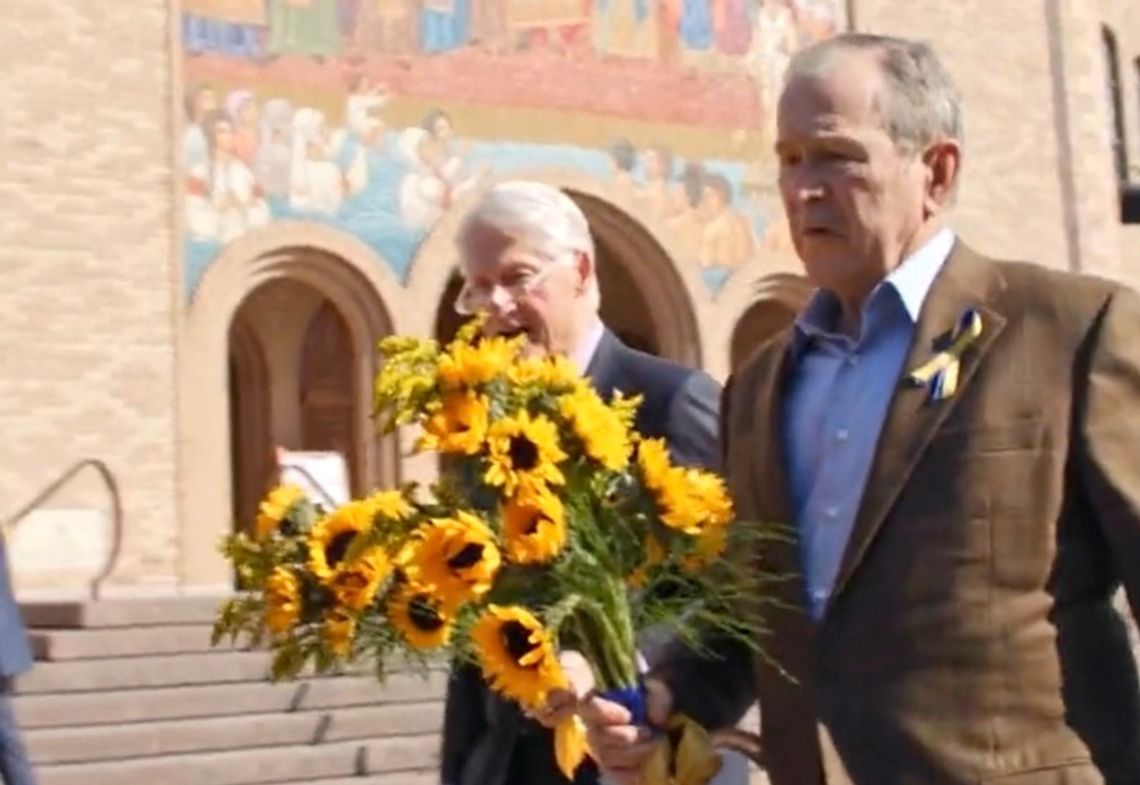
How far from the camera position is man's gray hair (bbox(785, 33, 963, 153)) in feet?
7.63

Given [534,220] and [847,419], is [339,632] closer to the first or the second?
[847,419]

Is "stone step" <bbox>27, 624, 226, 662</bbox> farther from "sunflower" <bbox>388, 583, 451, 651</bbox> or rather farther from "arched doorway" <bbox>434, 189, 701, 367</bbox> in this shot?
"sunflower" <bbox>388, 583, 451, 651</bbox>

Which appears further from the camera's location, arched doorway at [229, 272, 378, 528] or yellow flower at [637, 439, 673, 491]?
arched doorway at [229, 272, 378, 528]

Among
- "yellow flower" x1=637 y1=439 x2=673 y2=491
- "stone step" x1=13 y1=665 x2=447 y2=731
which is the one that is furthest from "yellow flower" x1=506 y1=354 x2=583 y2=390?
"stone step" x1=13 y1=665 x2=447 y2=731

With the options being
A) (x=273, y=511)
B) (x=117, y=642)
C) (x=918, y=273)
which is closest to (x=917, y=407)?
(x=918, y=273)

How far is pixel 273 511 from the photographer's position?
2.36 m

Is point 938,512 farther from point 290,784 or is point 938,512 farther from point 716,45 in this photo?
point 716,45

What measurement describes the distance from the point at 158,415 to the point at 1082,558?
39.3ft

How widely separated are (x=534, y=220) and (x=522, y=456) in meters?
1.01

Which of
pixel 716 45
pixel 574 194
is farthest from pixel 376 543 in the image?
pixel 716 45

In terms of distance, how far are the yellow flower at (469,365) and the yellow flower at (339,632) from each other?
0.28 m

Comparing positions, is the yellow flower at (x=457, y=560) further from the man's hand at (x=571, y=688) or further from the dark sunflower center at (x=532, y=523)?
the man's hand at (x=571, y=688)

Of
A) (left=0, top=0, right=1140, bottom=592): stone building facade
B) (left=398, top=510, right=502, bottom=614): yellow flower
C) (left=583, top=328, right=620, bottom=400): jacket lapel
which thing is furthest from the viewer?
(left=0, top=0, right=1140, bottom=592): stone building facade

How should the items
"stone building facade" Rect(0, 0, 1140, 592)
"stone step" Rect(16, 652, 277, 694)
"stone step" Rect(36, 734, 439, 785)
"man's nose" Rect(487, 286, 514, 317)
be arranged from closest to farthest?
"man's nose" Rect(487, 286, 514, 317) < "stone step" Rect(36, 734, 439, 785) < "stone step" Rect(16, 652, 277, 694) < "stone building facade" Rect(0, 0, 1140, 592)
